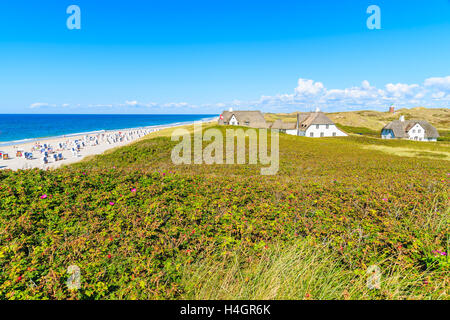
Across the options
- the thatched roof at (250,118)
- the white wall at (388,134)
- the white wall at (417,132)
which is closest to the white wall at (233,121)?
the thatched roof at (250,118)

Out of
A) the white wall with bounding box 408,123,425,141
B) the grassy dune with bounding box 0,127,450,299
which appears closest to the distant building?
the white wall with bounding box 408,123,425,141

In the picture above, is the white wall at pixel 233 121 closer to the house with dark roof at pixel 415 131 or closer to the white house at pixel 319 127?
the white house at pixel 319 127

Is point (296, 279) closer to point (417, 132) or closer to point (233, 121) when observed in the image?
point (233, 121)

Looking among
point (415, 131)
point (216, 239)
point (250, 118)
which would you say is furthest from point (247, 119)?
point (216, 239)

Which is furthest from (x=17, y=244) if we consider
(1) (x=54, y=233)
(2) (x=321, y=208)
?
(2) (x=321, y=208)

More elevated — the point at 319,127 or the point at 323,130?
the point at 319,127

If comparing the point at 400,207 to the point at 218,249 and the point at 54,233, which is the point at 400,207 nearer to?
the point at 218,249

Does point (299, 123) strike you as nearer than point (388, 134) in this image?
No

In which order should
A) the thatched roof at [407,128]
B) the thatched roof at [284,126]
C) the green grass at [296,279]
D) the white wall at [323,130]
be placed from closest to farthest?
the green grass at [296,279] < the thatched roof at [407,128] < the white wall at [323,130] < the thatched roof at [284,126]
